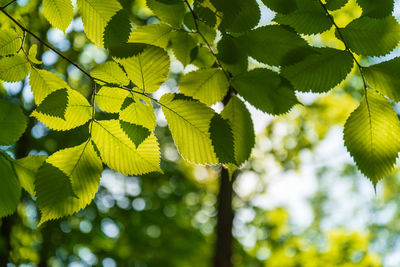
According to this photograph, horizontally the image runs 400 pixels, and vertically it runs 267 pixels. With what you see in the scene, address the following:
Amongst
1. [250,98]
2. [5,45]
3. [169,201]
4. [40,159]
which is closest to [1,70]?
[5,45]

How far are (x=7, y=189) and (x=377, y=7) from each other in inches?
39.2

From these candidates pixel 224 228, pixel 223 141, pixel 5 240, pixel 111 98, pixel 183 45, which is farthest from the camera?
pixel 224 228

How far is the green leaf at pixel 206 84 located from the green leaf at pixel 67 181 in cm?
28

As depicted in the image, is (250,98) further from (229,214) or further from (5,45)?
(229,214)

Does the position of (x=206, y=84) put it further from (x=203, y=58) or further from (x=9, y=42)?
(x=9, y=42)

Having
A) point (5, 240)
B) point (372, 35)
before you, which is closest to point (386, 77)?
point (372, 35)

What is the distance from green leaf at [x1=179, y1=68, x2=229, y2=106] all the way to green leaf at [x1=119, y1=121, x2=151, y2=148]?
0.54 ft

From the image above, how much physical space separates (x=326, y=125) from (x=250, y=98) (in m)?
7.95

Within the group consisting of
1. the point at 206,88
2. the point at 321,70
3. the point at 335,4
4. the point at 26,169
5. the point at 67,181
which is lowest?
the point at 26,169

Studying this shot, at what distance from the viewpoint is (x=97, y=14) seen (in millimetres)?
755

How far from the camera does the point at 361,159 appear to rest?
0.66 meters

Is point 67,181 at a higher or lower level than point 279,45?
lower

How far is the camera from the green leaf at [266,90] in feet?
2.33

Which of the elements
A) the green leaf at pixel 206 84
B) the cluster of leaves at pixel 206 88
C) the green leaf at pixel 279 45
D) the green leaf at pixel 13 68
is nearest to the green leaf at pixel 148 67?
the cluster of leaves at pixel 206 88
